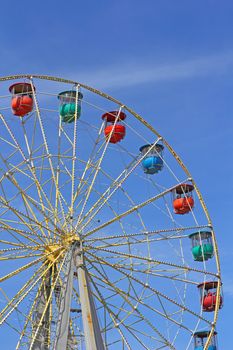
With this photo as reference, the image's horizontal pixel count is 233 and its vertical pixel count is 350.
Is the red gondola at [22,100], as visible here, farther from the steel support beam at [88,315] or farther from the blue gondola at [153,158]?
the steel support beam at [88,315]

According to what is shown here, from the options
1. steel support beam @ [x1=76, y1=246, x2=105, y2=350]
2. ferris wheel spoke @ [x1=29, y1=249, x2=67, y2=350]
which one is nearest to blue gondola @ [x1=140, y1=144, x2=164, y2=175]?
ferris wheel spoke @ [x1=29, y1=249, x2=67, y2=350]

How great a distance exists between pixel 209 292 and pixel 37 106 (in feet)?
28.1

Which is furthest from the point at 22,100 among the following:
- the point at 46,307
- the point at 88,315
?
the point at 88,315

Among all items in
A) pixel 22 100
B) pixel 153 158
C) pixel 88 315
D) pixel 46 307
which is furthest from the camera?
pixel 153 158

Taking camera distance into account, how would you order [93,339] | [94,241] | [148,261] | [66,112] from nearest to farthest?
[93,339]
[94,241]
[148,261]
[66,112]

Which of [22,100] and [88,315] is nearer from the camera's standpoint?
[88,315]

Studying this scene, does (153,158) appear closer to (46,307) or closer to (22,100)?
(22,100)

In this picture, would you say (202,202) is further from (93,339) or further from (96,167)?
(93,339)

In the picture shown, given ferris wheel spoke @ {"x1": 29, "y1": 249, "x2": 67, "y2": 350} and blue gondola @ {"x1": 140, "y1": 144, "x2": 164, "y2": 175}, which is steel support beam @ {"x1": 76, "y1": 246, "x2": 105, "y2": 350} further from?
blue gondola @ {"x1": 140, "y1": 144, "x2": 164, "y2": 175}

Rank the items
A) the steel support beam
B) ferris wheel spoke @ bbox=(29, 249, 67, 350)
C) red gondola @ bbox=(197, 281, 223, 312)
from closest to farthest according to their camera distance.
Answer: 1. the steel support beam
2. ferris wheel spoke @ bbox=(29, 249, 67, 350)
3. red gondola @ bbox=(197, 281, 223, 312)

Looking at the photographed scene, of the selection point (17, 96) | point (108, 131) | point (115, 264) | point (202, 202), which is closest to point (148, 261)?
point (115, 264)

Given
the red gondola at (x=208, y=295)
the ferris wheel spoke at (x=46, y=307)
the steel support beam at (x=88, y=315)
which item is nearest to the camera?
the steel support beam at (x=88, y=315)

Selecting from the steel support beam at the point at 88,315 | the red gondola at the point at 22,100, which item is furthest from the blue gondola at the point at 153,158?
the steel support beam at the point at 88,315

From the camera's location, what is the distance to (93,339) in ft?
60.1
